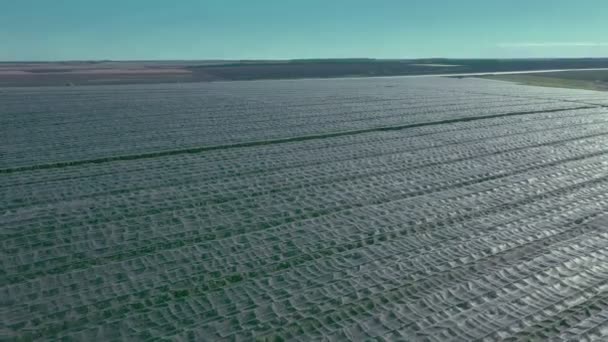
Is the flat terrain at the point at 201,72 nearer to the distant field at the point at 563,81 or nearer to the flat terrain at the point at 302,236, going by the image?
the distant field at the point at 563,81

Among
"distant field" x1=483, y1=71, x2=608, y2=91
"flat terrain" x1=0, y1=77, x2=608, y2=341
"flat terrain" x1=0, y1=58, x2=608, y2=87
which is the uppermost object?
"flat terrain" x1=0, y1=58, x2=608, y2=87

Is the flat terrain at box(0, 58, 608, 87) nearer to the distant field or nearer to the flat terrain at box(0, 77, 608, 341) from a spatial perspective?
the distant field

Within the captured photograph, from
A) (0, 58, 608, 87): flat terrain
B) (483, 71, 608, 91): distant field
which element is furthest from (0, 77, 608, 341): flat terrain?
(0, 58, 608, 87): flat terrain

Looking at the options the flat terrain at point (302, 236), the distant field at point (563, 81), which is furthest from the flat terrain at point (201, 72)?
the flat terrain at point (302, 236)

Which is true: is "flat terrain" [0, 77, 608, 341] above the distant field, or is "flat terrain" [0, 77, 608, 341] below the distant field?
below

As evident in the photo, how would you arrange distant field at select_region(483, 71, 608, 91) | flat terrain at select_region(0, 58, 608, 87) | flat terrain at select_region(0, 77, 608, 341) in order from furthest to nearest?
flat terrain at select_region(0, 58, 608, 87) < distant field at select_region(483, 71, 608, 91) < flat terrain at select_region(0, 77, 608, 341)

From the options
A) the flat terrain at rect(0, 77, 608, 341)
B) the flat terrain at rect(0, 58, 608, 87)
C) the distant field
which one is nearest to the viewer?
the flat terrain at rect(0, 77, 608, 341)

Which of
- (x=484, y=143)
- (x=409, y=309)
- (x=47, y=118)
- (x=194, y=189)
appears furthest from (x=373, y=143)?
(x=47, y=118)

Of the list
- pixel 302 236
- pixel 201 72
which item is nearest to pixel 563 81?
pixel 201 72

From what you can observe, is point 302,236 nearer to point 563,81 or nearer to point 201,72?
point 563,81

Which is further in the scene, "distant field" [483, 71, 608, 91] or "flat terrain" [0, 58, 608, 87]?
"flat terrain" [0, 58, 608, 87]
